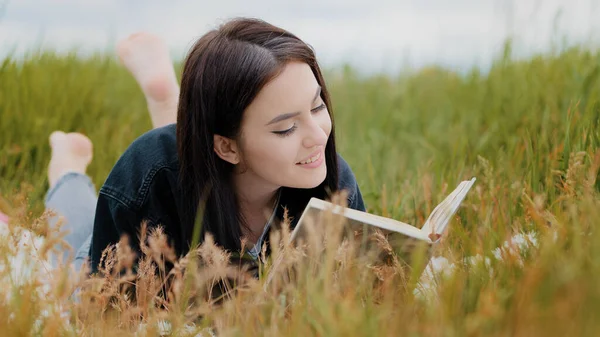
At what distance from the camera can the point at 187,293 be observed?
1.80 m

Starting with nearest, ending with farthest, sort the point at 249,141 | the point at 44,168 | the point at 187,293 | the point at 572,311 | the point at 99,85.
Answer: the point at 572,311 < the point at 187,293 < the point at 249,141 < the point at 44,168 < the point at 99,85

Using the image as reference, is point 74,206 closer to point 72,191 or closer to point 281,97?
point 72,191

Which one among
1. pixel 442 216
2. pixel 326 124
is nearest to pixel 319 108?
pixel 326 124

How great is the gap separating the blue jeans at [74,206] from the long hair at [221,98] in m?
1.03

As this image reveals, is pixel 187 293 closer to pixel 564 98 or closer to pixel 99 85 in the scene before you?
pixel 564 98

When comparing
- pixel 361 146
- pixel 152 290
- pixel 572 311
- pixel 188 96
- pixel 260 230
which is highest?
pixel 188 96

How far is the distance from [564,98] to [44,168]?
2901 millimetres

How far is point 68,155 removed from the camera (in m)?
3.72

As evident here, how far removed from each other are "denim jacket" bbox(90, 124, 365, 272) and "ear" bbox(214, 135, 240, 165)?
0.74ft

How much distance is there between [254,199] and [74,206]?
119 cm

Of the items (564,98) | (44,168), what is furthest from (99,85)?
(564,98)

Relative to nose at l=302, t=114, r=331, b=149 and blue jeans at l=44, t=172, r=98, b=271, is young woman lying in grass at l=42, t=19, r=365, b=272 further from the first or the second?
blue jeans at l=44, t=172, r=98, b=271

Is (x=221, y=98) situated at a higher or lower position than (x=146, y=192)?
higher

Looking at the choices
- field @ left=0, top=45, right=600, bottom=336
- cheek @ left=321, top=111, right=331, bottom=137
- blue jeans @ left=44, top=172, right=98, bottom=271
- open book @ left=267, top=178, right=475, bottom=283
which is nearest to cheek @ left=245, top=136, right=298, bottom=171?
cheek @ left=321, top=111, right=331, bottom=137
